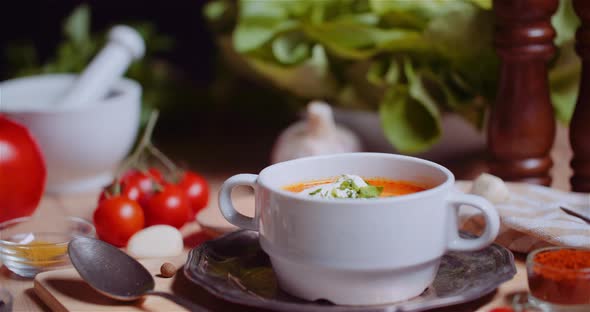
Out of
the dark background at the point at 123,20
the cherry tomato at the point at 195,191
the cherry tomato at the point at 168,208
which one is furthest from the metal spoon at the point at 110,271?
the dark background at the point at 123,20

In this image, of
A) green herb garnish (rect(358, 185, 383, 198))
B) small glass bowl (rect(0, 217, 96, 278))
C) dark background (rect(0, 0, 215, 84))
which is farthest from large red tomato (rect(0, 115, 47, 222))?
dark background (rect(0, 0, 215, 84))

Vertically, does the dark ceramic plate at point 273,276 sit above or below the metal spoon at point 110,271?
below

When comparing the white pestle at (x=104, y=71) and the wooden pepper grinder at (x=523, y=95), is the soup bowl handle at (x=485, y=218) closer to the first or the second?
the wooden pepper grinder at (x=523, y=95)

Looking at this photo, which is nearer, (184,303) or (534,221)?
(184,303)

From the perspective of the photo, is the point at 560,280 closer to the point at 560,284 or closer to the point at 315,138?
the point at 560,284

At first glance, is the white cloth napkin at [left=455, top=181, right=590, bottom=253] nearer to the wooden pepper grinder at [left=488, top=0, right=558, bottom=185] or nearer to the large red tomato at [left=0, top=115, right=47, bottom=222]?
the wooden pepper grinder at [left=488, top=0, right=558, bottom=185]

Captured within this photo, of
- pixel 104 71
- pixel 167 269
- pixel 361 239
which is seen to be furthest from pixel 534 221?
pixel 104 71

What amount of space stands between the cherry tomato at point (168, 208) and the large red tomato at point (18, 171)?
0.58 feet

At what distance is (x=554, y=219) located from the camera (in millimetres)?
1027

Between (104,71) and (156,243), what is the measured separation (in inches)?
19.0

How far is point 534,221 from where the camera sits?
1008 millimetres

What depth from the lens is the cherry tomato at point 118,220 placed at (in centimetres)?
116

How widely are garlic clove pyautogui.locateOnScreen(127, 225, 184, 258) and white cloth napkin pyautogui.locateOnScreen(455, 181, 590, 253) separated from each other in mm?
381

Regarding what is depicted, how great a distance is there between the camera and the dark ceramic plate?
0.81 meters
